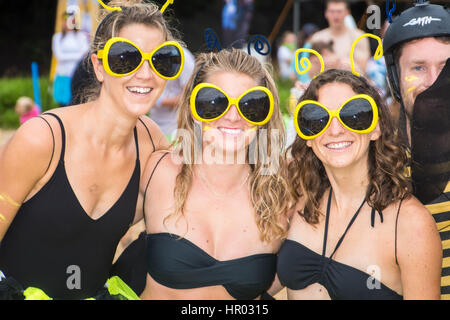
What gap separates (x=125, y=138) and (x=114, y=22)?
528 mm

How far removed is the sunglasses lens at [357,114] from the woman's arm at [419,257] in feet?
1.37

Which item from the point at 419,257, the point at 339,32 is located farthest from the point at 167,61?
the point at 339,32

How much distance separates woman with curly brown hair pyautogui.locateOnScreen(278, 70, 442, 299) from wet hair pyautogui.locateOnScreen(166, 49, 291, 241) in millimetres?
106

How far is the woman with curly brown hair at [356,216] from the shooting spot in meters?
2.12

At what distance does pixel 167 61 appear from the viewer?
2.45 metres

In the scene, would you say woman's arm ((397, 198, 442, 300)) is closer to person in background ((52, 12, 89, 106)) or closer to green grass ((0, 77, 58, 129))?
person in background ((52, 12, 89, 106))

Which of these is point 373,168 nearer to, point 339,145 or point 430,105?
point 339,145

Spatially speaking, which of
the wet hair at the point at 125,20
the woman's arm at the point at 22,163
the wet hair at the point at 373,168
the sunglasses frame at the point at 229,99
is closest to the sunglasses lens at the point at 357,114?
the wet hair at the point at 373,168

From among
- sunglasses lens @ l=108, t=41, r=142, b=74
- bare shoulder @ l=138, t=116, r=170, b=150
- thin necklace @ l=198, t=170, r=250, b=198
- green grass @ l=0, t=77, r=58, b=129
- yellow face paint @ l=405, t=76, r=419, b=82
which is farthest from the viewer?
green grass @ l=0, t=77, r=58, b=129

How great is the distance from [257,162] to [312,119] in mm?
469

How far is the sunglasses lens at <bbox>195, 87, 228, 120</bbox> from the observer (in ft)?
7.86

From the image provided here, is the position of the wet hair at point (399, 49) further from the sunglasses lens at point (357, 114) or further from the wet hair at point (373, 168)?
the sunglasses lens at point (357, 114)

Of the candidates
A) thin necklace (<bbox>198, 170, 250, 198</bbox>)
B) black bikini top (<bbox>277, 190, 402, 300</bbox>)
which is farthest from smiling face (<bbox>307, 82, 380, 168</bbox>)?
thin necklace (<bbox>198, 170, 250, 198</bbox>)

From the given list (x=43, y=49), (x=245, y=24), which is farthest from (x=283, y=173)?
(x=43, y=49)
